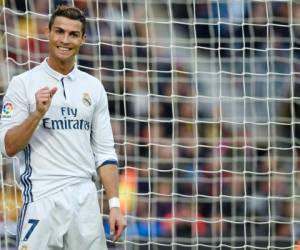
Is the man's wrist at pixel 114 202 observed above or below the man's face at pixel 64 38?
below

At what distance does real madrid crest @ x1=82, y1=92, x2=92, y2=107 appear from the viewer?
305 cm

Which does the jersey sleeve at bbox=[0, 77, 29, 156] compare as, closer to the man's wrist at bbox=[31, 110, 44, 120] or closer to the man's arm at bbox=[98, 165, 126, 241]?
the man's wrist at bbox=[31, 110, 44, 120]

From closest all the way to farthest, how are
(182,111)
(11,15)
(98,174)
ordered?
(98,174), (11,15), (182,111)

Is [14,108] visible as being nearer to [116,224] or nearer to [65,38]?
[65,38]

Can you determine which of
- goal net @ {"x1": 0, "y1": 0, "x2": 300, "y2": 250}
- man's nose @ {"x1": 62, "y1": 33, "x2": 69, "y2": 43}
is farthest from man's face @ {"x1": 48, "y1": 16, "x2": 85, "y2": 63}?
goal net @ {"x1": 0, "y1": 0, "x2": 300, "y2": 250}

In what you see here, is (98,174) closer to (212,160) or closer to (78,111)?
(78,111)

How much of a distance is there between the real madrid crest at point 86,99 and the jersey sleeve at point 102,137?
0.19 feet

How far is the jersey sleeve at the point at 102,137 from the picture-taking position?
3.13 meters

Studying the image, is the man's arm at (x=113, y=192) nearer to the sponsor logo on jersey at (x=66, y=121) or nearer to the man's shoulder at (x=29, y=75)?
the sponsor logo on jersey at (x=66, y=121)

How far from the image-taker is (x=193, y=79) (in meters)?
5.29

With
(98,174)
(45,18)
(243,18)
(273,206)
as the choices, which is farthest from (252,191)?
(98,174)

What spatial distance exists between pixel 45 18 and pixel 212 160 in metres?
1.32

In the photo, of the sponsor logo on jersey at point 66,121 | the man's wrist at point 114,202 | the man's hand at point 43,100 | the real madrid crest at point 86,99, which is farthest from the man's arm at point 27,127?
the man's wrist at point 114,202

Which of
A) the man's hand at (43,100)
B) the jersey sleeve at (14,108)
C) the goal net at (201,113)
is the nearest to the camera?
the man's hand at (43,100)
